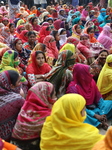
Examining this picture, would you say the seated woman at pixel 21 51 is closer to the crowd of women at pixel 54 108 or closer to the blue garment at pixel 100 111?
the crowd of women at pixel 54 108

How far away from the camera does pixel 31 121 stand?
2178 millimetres

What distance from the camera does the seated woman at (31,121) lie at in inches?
86.0

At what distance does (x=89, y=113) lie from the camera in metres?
2.90

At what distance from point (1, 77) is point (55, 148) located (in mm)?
998

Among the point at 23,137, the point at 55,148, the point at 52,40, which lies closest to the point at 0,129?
the point at 23,137

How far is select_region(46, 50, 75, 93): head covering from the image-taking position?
3270 millimetres

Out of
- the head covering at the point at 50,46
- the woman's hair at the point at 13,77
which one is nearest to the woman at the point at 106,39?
the head covering at the point at 50,46

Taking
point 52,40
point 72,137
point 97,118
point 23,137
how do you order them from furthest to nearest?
1. point 52,40
2. point 97,118
3. point 23,137
4. point 72,137

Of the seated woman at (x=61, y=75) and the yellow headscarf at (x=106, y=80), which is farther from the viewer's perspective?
the yellow headscarf at (x=106, y=80)

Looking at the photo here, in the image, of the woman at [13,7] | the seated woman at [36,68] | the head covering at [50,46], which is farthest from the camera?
the woman at [13,7]

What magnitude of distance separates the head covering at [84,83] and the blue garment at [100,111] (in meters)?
0.11

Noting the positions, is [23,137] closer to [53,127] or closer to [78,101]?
[53,127]

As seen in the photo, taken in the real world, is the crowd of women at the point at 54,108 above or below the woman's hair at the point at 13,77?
below

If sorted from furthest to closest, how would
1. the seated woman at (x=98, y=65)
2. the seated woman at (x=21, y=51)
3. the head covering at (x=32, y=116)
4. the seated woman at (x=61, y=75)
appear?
the seated woman at (x=21, y=51), the seated woman at (x=98, y=65), the seated woman at (x=61, y=75), the head covering at (x=32, y=116)
